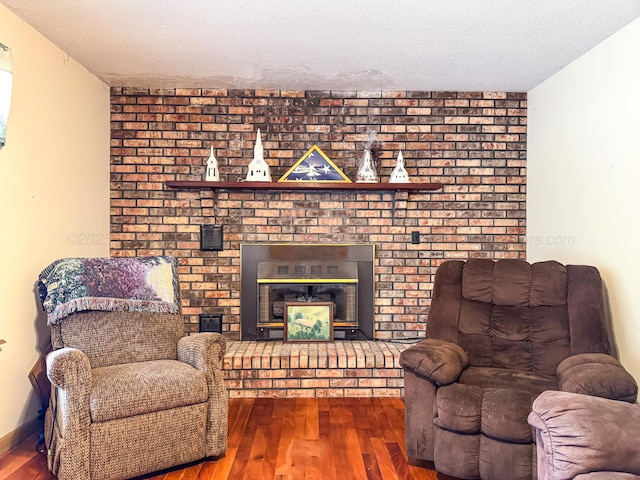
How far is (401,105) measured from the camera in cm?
387

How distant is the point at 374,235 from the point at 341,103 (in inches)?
43.5

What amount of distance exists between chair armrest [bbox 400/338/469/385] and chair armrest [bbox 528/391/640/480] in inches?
26.6

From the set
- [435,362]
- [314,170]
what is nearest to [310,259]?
[314,170]

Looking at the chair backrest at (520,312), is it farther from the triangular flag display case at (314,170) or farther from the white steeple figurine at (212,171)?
the white steeple figurine at (212,171)

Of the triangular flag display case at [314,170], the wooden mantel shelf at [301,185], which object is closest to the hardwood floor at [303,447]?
the wooden mantel shelf at [301,185]

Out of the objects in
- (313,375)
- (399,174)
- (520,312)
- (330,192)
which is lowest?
(313,375)

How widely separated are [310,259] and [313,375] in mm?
922

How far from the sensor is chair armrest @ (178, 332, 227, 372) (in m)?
2.46

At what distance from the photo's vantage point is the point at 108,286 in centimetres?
262

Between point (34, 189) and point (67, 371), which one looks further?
point (34, 189)

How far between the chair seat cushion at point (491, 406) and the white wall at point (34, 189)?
7.37 feet

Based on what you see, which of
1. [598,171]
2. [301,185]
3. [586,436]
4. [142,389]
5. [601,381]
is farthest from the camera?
[301,185]

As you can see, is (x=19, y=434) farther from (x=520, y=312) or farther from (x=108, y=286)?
(x=520, y=312)

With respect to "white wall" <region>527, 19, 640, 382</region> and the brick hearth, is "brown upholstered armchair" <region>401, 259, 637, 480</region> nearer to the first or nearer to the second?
"white wall" <region>527, 19, 640, 382</region>
